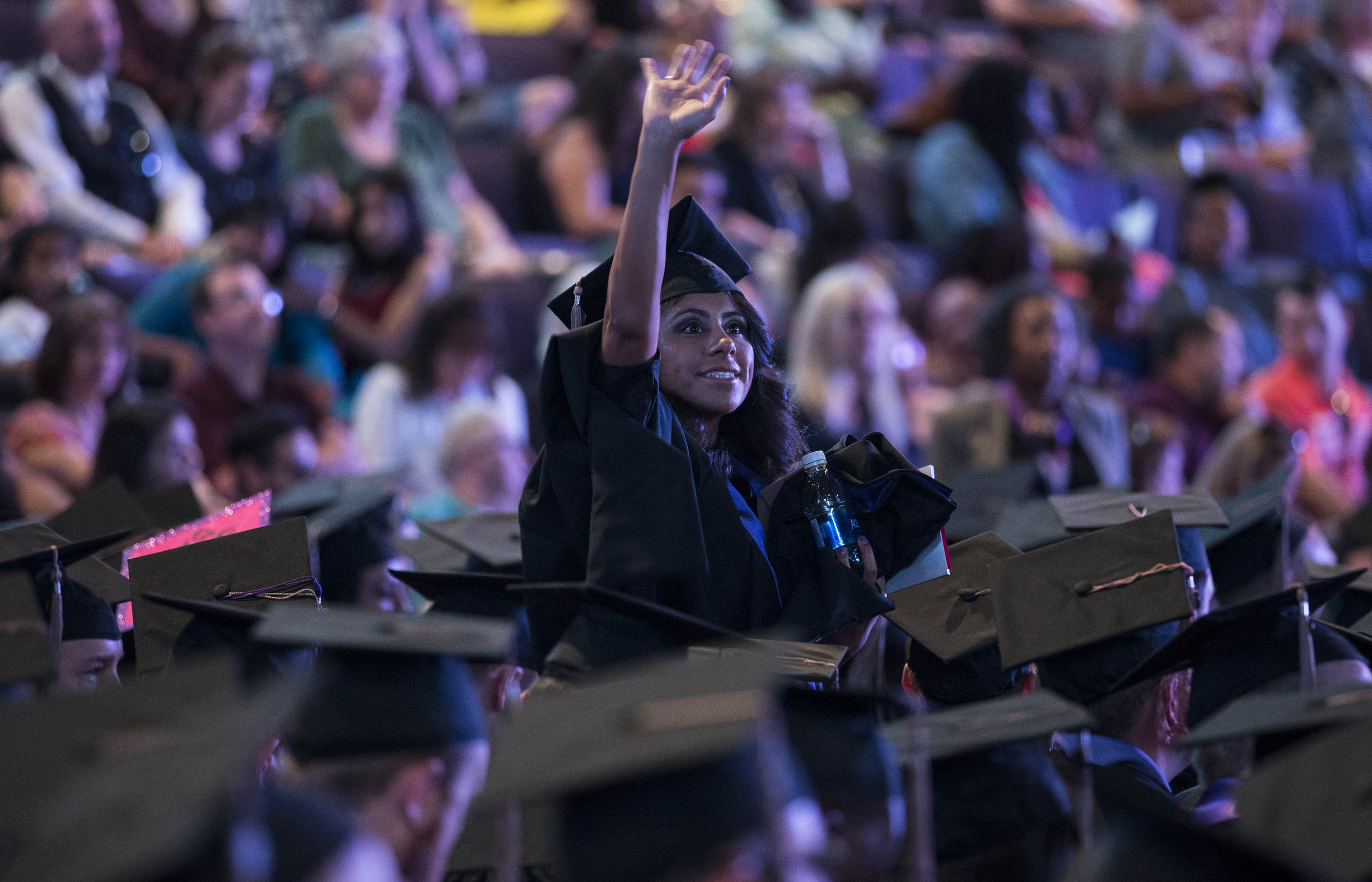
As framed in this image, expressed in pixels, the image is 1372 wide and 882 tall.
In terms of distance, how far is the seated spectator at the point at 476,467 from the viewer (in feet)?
14.8

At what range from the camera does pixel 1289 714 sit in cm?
194

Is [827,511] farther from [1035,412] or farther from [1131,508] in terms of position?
[1035,412]

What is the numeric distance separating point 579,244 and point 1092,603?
154 inches

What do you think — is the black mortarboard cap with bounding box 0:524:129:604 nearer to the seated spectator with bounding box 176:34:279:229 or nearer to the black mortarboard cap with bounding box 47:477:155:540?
the black mortarboard cap with bounding box 47:477:155:540

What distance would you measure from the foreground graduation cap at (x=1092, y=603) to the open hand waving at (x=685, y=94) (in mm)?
885

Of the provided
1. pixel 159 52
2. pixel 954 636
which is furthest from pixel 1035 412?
pixel 159 52

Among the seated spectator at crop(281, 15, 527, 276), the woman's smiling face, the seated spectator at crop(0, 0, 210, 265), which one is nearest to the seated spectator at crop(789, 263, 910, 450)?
the seated spectator at crop(281, 15, 527, 276)

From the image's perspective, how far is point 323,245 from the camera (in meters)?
5.64

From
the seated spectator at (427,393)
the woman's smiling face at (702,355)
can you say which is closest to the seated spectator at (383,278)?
the seated spectator at (427,393)

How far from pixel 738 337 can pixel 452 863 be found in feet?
3.25

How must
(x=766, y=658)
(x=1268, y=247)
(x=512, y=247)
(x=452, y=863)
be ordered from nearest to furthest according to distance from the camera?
1. (x=766, y=658)
2. (x=452, y=863)
3. (x=512, y=247)
4. (x=1268, y=247)

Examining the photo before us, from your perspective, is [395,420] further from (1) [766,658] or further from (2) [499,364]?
(1) [766,658]

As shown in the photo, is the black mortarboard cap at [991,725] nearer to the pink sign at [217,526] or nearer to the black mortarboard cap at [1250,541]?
the black mortarboard cap at [1250,541]

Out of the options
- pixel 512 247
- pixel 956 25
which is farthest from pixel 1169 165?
pixel 512 247
